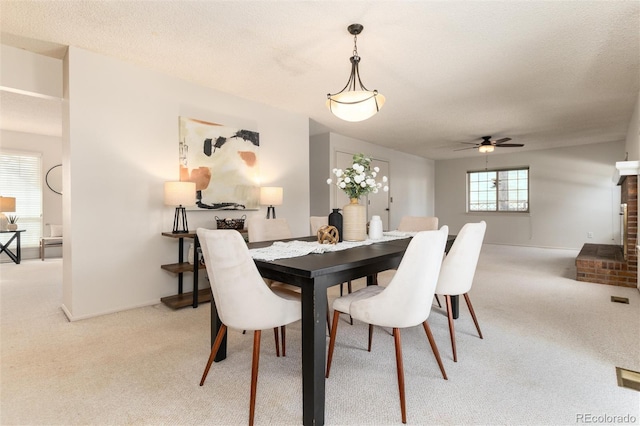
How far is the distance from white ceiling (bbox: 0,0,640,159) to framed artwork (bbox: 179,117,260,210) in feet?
1.62

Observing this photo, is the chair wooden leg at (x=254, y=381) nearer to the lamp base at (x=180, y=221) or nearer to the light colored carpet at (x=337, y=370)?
the light colored carpet at (x=337, y=370)

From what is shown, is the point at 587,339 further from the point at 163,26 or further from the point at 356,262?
the point at 163,26

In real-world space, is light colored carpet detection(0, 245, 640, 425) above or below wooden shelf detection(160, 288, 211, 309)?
below

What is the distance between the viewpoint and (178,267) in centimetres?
319

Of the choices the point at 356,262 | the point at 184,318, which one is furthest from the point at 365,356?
the point at 184,318

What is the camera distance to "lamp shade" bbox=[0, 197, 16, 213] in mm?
5406

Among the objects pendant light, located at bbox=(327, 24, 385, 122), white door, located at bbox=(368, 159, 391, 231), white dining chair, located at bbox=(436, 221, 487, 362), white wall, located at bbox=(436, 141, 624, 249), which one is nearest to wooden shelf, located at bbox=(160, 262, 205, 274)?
pendant light, located at bbox=(327, 24, 385, 122)

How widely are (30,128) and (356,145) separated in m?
5.88

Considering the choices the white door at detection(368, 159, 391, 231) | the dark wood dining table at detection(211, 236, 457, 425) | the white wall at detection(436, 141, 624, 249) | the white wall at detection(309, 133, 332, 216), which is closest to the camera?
the dark wood dining table at detection(211, 236, 457, 425)

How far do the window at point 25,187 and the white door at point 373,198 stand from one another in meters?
5.71

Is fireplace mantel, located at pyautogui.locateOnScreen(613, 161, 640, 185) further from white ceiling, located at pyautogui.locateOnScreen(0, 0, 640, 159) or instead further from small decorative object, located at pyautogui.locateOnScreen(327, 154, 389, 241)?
small decorative object, located at pyautogui.locateOnScreen(327, 154, 389, 241)

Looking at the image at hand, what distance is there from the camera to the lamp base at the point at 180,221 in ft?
11.0

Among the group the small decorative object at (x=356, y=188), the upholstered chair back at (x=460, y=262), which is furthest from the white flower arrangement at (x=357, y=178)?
the upholstered chair back at (x=460, y=262)

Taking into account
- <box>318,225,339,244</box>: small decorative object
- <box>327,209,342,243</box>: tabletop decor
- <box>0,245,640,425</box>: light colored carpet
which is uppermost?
<box>327,209,342,243</box>: tabletop decor
